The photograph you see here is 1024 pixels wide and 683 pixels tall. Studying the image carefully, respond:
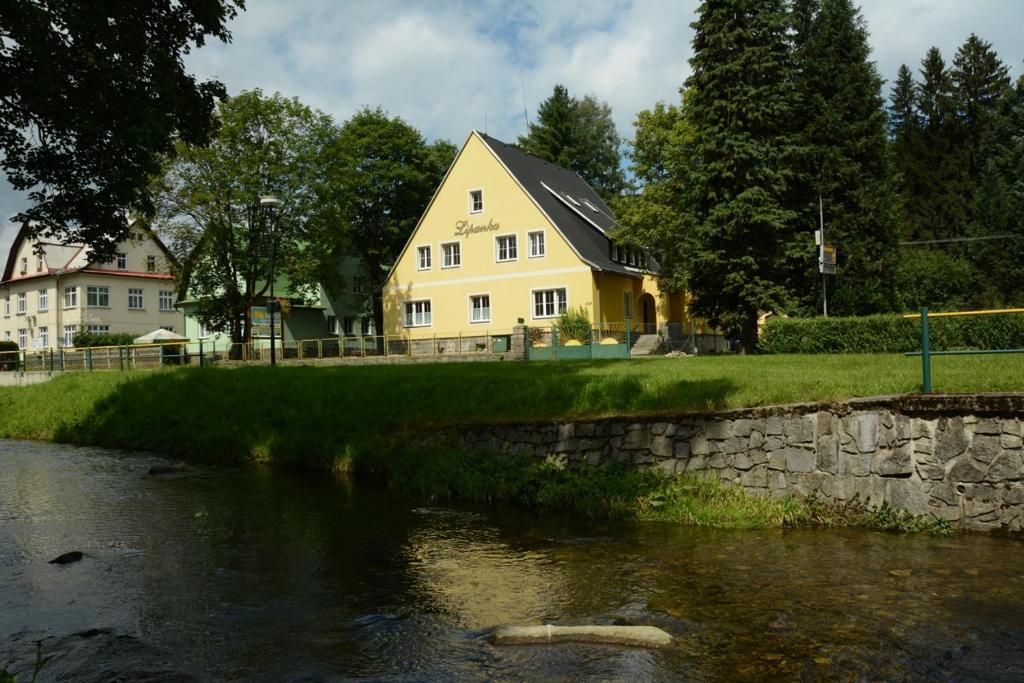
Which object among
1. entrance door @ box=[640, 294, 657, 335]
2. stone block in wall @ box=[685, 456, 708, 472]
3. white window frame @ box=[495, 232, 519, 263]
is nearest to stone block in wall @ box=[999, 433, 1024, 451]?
stone block in wall @ box=[685, 456, 708, 472]

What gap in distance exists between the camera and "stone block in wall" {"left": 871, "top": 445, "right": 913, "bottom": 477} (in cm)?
940

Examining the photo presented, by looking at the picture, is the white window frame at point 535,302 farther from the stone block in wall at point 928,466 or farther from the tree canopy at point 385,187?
the stone block in wall at point 928,466

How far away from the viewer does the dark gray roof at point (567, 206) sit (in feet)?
132


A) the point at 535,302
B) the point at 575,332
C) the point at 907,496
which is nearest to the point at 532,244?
the point at 535,302

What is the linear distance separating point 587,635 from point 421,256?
39766 millimetres

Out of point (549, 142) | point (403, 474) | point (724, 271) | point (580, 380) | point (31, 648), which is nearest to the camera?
point (31, 648)

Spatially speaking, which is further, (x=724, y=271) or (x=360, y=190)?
(x=360, y=190)

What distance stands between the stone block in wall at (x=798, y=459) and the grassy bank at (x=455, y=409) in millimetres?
465

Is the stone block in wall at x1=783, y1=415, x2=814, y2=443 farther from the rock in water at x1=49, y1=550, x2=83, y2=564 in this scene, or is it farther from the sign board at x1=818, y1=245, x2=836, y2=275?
the sign board at x1=818, y1=245, x2=836, y2=275

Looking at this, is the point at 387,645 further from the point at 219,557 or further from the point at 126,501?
the point at 126,501

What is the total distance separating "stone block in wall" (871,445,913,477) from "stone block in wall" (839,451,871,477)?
7 centimetres

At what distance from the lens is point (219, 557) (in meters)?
8.97

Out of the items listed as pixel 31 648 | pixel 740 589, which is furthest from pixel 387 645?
pixel 740 589

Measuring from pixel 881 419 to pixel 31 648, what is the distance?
9317 millimetres
